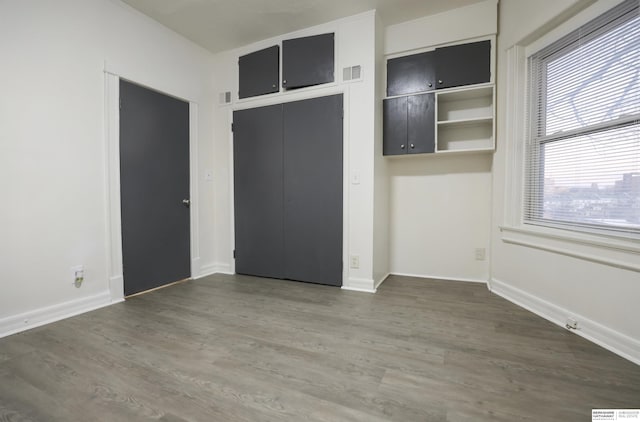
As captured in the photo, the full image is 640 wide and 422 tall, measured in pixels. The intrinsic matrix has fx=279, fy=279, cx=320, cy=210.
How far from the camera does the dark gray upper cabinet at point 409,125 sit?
2902 millimetres

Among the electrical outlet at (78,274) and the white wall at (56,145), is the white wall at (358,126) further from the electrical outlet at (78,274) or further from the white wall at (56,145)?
the electrical outlet at (78,274)

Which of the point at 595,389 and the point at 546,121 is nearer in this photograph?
the point at 595,389

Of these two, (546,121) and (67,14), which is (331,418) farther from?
(67,14)

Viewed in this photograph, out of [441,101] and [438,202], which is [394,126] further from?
[438,202]

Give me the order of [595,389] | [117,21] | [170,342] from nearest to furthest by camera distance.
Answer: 1. [595,389]
2. [170,342]
3. [117,21]

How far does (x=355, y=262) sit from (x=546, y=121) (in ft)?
7.05

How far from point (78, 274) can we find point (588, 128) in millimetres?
4210

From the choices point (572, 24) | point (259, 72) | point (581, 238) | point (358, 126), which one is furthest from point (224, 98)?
point (581, 238)

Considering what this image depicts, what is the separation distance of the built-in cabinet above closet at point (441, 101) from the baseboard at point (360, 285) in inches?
56.1

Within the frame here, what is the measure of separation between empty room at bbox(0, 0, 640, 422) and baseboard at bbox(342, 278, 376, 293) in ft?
0.08

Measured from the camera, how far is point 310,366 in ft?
5.29

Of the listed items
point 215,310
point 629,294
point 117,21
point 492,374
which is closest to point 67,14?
point 117,21

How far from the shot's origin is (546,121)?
2.41 metres

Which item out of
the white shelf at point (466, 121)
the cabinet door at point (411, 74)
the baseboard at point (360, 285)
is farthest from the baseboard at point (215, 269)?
the white shelf at point (466, 121)
